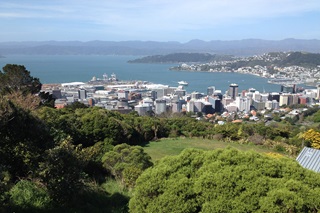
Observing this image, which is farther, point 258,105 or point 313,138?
point 258,105

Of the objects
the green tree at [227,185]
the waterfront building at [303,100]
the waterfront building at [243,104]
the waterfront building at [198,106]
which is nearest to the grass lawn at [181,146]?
the green tree at [227,185]

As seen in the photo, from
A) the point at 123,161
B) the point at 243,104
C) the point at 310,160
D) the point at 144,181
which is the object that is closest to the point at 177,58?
the point at 243,104

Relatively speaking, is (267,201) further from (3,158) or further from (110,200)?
(3,158)

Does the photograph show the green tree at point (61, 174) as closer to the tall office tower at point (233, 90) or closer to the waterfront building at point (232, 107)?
the waterfront building at point (232, 107)

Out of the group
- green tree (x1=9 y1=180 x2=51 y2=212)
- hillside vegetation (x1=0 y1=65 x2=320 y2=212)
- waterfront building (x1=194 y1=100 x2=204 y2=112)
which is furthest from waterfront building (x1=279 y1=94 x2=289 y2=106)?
green tree (x1=9 y1=180 x2=51 y2=212)

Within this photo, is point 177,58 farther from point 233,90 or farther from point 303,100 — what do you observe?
point 303,100
